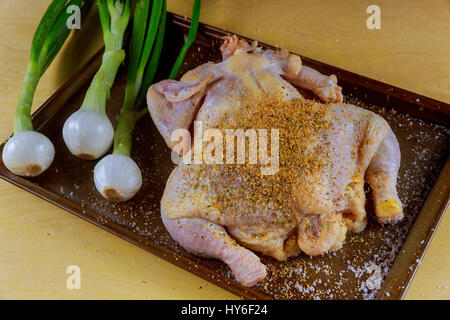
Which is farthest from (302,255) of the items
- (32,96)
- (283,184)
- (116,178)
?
(32,96)

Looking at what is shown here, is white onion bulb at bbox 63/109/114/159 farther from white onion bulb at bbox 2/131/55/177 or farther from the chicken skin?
the chicken skin

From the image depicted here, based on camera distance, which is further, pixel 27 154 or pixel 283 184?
pixel 27 154

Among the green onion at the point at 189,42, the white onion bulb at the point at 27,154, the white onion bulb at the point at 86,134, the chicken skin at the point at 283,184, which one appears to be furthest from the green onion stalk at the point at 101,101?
the chicken skin at the point at 283,184

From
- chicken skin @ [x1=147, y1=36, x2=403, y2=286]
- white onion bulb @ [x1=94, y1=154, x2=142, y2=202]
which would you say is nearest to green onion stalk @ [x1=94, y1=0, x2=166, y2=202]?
white onion bulb @ [x1=94, y1=154, x2=142, y2=202]

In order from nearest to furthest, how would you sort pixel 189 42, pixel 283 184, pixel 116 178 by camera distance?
pixel 283 184 < pixel 116 178 < pixel 189 42

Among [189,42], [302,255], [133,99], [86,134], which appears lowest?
[302,255]

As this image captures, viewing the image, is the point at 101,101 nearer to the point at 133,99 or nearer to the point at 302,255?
the point at 133,99

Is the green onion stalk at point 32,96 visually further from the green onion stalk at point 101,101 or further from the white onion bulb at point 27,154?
the green onion stalk at point 101,101
